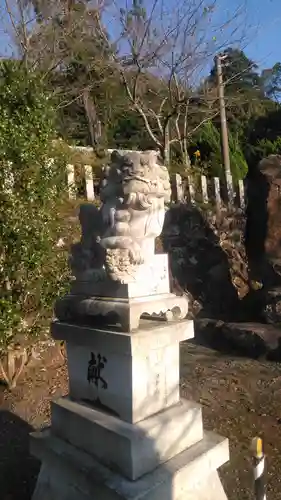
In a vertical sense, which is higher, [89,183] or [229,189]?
[229,189]

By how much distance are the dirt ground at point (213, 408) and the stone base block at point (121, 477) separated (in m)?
0.98

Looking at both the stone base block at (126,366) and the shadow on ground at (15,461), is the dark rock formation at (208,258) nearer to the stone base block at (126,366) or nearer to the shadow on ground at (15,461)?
the shadow on ground at (15,461)

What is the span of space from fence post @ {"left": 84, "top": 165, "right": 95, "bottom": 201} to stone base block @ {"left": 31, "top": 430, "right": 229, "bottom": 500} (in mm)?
7751

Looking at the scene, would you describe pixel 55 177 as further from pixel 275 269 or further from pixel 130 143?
pixel 130 143

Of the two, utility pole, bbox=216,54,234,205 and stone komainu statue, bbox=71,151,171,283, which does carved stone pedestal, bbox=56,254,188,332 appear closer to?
stone komainu statue, bbox=71,151,171,283


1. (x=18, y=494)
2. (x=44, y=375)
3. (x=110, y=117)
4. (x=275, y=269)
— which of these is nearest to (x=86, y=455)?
(x=18, y=494)

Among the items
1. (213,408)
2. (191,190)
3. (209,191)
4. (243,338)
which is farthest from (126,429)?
(209,191)

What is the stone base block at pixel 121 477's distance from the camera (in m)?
2.73

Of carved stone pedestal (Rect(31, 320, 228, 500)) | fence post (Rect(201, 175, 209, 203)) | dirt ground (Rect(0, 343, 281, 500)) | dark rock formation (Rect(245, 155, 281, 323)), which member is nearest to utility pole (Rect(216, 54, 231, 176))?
fence post (Rect(201, 175, 209, 203))

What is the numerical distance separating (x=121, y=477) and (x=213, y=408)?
3.08 m

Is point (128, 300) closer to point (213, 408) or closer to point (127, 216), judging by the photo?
point (127, 216)

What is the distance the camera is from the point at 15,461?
4.61 meters

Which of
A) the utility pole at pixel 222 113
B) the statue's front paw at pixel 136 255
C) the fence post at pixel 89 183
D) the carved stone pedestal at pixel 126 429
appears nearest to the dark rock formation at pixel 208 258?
the utility pole at pixel 222 113

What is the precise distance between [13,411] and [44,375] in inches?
37.9
